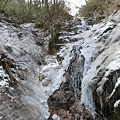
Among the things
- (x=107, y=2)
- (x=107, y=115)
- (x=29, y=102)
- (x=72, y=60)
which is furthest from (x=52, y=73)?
(x=107, y=2)

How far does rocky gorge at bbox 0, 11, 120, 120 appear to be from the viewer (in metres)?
3.98

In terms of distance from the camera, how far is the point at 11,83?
4.60 metres

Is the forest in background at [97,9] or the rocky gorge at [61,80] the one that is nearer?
the rocky gorge at [61,80]

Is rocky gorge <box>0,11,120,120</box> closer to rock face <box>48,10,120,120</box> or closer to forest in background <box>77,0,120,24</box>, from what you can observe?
rock face <box>48,10,120,120</box>

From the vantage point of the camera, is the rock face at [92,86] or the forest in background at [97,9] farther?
the forest in background at [97,9]

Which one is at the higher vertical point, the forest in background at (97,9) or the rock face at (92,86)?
the forest in background at (97,9)

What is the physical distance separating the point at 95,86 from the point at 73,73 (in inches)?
42.6

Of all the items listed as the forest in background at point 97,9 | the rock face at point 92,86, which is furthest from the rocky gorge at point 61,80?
the forest in background at point 97,9

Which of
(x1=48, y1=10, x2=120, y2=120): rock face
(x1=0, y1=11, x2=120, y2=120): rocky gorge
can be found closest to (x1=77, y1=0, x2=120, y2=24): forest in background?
(x1=0, y1=11, x2=120, y2=120): rocky gorge

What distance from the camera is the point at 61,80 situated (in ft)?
17.9

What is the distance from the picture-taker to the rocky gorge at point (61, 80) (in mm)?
3979

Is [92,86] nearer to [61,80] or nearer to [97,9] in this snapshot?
[61,80]

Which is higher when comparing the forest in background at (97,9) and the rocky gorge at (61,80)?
the forest in background at (97,9)

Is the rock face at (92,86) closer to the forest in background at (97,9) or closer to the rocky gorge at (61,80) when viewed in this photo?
the rocky gorge at (61,80)
